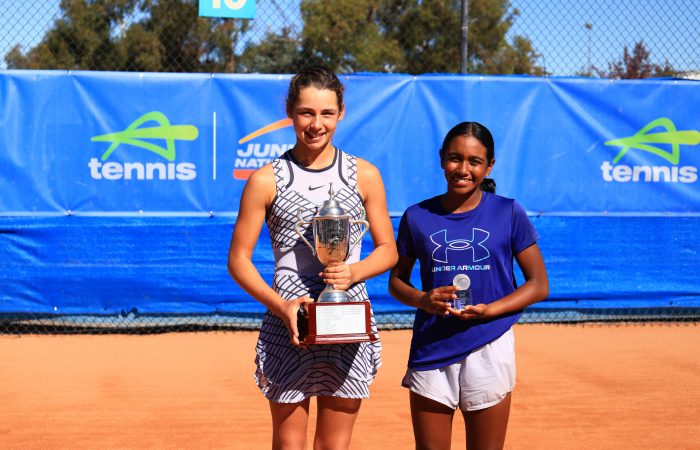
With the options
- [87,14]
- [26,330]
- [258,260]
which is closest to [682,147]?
[258,260]

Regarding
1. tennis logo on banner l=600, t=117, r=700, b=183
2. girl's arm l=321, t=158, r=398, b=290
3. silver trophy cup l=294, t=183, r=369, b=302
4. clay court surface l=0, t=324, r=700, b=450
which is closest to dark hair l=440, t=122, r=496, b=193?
girl's arm l=321, t=158, r=398, b=290

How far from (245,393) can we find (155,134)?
10.4ft

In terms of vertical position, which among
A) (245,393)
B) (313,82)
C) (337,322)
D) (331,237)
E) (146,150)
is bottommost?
(245,393)

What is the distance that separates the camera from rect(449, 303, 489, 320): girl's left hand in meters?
3.07

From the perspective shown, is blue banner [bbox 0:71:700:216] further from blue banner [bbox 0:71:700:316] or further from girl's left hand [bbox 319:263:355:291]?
girl's left hand [bbox 319:263:355:291]

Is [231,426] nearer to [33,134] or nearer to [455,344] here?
[455,344]

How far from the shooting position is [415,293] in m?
3.21

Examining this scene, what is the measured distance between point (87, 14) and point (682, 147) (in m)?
20.4

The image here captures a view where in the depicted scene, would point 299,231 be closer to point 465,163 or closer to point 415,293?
point 415,293

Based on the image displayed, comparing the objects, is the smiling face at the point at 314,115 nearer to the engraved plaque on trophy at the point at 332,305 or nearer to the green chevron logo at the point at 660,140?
the engraved plaque on trophy at the point at 332,305

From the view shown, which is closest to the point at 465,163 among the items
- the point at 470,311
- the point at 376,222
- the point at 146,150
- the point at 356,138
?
the point at 376,222

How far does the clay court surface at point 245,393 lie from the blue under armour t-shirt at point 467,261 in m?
1.92

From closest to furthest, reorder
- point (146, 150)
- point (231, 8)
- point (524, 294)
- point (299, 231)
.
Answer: point (299, 231) → point (524, 294) → point (146, 150) → point (231, 8)

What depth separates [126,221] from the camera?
843 centimetres
